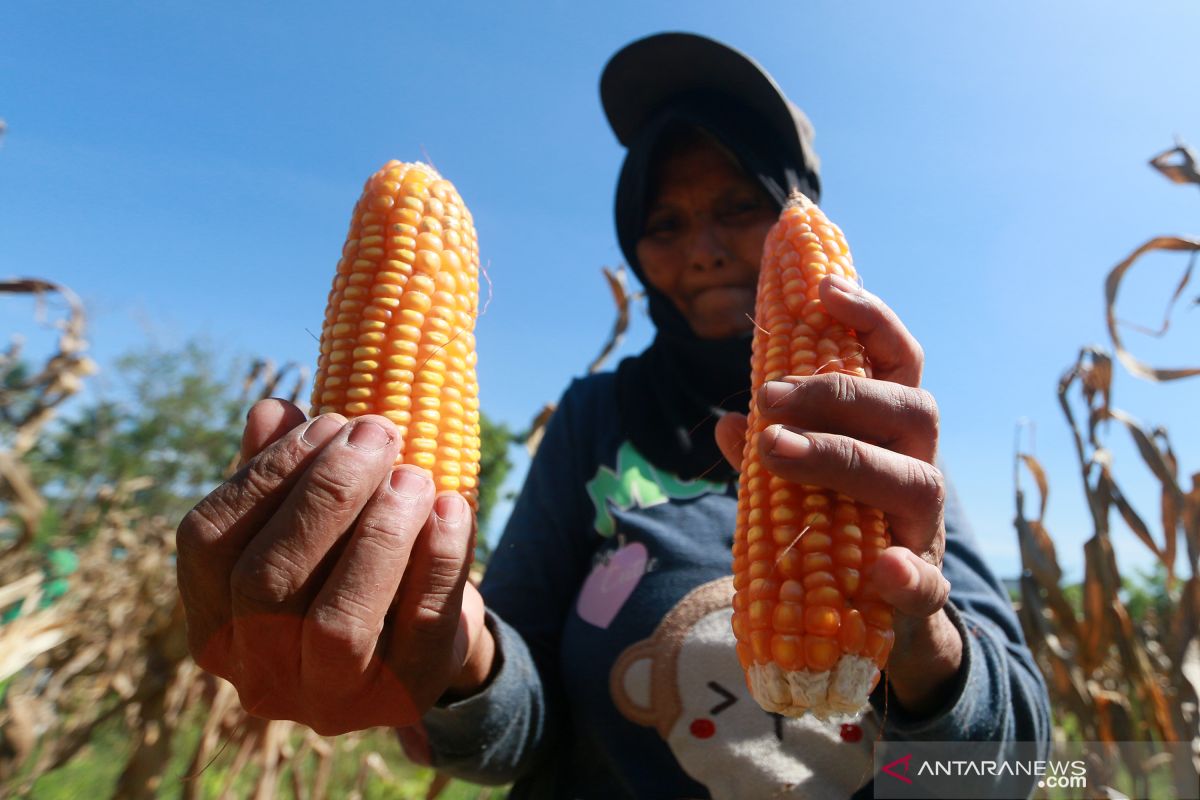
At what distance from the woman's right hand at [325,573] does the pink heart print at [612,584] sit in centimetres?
84

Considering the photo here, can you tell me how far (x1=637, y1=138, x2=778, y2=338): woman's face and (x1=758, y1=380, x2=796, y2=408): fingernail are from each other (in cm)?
114

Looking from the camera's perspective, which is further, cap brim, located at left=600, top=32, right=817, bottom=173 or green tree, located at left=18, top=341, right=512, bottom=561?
green tree, located at left=18, top=341, right=512, bottom=561

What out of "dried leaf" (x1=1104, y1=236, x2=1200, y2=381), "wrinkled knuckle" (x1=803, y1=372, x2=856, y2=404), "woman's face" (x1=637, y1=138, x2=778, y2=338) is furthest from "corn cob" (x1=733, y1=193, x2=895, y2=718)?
"dried leaf" (x1=1104, y1=236, x2=1200, y2=381)

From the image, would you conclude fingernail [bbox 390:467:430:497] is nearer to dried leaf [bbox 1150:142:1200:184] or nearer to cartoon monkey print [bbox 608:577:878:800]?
cartoon monkey print [bbox 608:577:878:800]

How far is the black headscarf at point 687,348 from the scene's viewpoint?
2203mm

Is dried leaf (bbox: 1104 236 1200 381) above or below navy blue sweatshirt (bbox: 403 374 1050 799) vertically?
above

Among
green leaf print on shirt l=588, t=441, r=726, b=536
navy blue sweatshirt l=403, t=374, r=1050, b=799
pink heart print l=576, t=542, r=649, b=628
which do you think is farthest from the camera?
green leaf print on shirt l=588, t=441, r=726, b=536

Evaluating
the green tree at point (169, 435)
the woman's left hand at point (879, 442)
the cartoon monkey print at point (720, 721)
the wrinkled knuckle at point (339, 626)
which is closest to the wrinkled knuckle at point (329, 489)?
the wrinkled knuckle at point (339, 626)

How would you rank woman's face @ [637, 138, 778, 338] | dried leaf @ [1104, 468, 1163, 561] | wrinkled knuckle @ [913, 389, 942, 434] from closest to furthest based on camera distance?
wrinkled knuckle @ [913, 389, 942, 434] < woman's face @ [637, 138, 778, 338] < dried leaf @ [1104, 468, 1163, 561]

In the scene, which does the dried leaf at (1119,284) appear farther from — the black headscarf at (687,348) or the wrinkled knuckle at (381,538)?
the wrinkled knuckle at (381,538)

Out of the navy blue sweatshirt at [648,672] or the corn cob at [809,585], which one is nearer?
the corn cob at [809,585]

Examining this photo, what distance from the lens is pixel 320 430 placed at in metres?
1.06

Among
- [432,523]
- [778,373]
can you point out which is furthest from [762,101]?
[432,523]

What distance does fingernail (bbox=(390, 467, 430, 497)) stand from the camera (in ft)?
3.47
